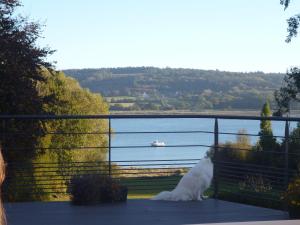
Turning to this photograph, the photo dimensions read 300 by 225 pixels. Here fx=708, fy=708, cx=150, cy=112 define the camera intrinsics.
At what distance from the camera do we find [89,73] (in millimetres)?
37219

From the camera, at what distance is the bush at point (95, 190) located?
779cm

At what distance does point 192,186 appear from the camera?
8.29 metres

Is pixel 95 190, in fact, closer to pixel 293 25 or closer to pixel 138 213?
pixel 138 213

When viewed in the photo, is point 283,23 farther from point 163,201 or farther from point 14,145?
point 163,201

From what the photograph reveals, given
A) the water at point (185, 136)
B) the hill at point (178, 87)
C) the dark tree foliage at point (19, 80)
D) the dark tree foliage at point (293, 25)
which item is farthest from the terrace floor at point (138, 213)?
the hill at point (178, 87)

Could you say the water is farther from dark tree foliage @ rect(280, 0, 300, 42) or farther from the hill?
dark tree foliage @ rect(280, 0, 300, 42)

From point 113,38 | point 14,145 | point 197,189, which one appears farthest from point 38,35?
point 113,38

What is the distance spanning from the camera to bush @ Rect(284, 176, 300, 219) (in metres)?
6.71

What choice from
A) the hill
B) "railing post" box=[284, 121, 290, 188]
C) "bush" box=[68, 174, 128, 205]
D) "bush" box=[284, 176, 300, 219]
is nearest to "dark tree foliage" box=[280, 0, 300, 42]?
the hill

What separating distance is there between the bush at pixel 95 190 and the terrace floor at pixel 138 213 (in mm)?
123

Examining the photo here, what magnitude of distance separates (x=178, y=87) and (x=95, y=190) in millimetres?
22102

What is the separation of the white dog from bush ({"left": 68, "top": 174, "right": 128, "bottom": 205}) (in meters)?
0.54

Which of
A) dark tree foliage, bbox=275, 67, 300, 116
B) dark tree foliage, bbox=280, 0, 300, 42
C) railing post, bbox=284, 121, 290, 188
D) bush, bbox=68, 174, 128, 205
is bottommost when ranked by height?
bush, bbox=68, 174, 128, 205

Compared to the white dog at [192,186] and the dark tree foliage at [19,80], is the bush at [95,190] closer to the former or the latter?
the white dog at [192,186]
